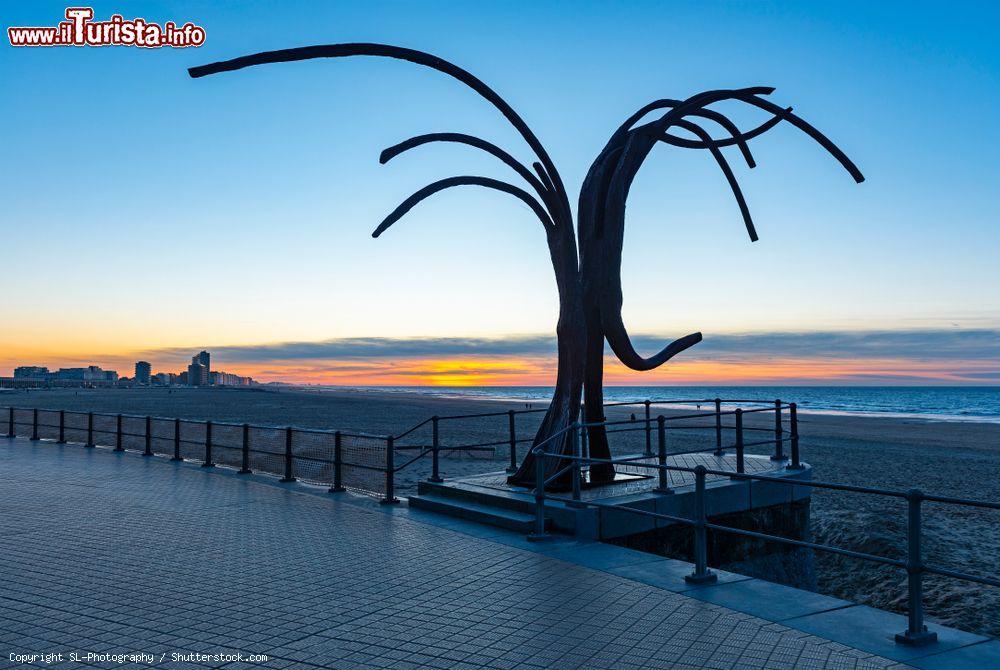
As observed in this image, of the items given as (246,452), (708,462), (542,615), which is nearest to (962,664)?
(542,615)

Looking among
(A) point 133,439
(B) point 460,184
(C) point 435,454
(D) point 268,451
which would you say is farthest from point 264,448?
(B) point 460,184

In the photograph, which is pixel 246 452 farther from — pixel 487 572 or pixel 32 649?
pixel 32 649

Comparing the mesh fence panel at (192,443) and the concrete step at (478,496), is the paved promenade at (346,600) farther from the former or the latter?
Answer: the mesh fence panel at (192,443)

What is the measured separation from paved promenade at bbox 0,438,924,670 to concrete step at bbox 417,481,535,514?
0.57 m

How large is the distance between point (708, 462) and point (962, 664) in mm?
8815

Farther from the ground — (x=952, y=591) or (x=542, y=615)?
(x=542, y=615)

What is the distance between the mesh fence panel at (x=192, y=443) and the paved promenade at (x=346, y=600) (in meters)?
10.9

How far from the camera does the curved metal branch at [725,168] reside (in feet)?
41.8

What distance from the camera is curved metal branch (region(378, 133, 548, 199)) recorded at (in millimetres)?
11617

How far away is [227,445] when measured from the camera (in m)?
22.4

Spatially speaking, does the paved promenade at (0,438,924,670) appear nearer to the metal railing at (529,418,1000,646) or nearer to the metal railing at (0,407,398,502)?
the metal railing at (529,418,1000,646)

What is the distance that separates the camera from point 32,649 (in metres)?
5.27

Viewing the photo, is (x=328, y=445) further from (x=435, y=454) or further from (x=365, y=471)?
(x=435, y=454)

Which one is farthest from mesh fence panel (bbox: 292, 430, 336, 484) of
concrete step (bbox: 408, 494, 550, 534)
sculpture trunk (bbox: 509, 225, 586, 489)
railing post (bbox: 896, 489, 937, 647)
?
railing post (bbox: 896, 489, 937, 647)
